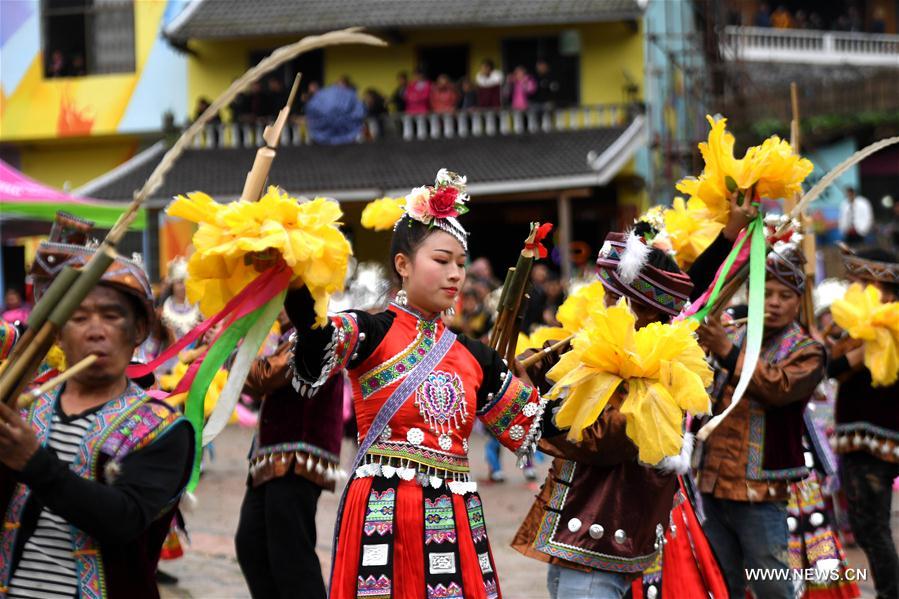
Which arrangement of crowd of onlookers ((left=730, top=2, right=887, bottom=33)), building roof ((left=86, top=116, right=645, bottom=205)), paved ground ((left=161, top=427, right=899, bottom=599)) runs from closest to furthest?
1. paved ground ((left=161, top=427, right=899, bottom=599))
2. building roof ((left=86, top=116, right=645, bottom=205))
3. crowd of onlookers ((left=730, top=2, right=887, bottom=33))

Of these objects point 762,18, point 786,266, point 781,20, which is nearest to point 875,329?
point 786,266

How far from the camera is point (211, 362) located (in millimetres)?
3725

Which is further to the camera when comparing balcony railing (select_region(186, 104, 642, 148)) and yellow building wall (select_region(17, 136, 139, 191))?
yellow building wall (select_region(17, 136, 139, 191))

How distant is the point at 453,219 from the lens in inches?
185

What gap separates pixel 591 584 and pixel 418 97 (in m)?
19.0

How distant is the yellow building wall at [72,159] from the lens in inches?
1016

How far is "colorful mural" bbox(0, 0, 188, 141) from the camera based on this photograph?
2509cm

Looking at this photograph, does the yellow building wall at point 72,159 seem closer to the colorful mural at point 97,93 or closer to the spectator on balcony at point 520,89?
the colorful mural at point 97,93

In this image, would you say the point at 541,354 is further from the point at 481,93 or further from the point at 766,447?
the point at 481,93

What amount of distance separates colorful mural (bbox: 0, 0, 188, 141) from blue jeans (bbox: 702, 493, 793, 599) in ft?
67.5

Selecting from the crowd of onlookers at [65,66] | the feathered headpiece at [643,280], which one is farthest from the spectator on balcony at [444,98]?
the feathered headpiece at [643,280]

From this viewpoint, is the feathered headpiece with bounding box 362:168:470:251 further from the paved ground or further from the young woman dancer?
the paved ground

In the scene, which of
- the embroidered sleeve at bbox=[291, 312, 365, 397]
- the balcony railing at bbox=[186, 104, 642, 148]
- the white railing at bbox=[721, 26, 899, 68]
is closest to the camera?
the embroidered sleeve at bbox=[291, 312, 365, 397]

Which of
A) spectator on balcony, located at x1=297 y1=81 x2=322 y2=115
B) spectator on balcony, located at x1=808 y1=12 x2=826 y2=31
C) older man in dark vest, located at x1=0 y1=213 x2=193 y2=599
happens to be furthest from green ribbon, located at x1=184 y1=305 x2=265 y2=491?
spectator on balcony, located at x1=808 y1=12 x2=826 y2=31
